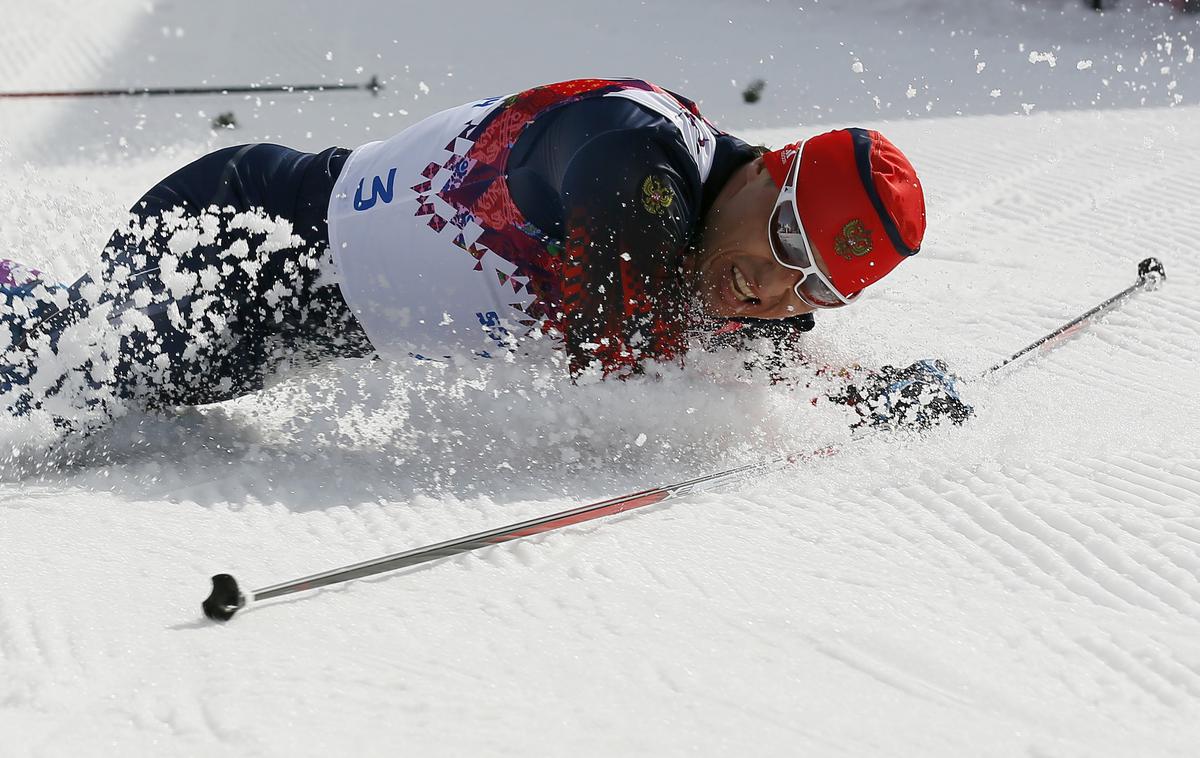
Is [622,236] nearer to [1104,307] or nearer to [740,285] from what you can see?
[740,285]

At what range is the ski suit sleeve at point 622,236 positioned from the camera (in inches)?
75.5

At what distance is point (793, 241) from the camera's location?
2074 mm

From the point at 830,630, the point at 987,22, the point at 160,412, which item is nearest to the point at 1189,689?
the point at 830,630

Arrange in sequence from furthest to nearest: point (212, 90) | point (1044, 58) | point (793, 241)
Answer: point (1044, 58), point (212, 90), point (793, 241)

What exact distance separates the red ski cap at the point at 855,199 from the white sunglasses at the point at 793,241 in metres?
0.01

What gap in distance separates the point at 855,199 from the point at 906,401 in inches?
24.9

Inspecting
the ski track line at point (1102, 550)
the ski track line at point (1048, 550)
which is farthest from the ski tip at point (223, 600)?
the ski track line at point (1102, 550)

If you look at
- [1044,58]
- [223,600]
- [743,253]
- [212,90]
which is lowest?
[223,600]

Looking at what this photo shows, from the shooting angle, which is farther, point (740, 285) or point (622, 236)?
point (740, 285)

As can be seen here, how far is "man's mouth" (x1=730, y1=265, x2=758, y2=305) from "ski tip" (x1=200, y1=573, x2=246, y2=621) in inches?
45.6

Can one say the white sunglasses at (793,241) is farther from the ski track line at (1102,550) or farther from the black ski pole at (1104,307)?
the black ski pole at (1104,307)

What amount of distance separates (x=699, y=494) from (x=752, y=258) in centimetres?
50

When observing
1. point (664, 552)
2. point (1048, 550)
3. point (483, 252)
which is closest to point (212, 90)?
point (483, 252)

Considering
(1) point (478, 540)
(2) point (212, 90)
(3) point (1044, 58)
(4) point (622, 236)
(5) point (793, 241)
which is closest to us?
(1) point (478, 540)
